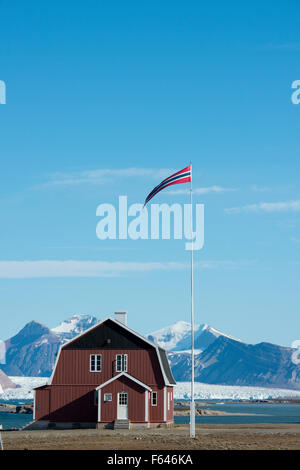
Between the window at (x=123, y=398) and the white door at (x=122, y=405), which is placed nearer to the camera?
the white door at (x=122, y=405)

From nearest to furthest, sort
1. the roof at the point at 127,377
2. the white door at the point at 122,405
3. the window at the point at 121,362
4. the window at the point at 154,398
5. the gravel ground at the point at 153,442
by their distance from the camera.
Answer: the gravel ground at the point at 153,442, the roof at the point at 127,377, the white door at the point at 122,405, the window at the point at 154,398, the window at the point at 121,362

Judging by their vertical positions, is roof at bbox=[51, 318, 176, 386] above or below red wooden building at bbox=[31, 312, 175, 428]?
above

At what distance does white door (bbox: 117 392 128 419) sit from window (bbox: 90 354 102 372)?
11.7ft

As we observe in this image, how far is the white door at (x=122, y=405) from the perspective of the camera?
6238 cm

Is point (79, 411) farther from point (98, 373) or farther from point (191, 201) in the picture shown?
point (191, 201)

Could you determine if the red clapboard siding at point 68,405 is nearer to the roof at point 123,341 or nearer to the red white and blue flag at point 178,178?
the roof at point 123,341

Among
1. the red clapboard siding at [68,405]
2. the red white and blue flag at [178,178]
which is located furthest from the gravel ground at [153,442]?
the red white and blue flag at [178,178]

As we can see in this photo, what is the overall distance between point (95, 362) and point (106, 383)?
3.09 meters

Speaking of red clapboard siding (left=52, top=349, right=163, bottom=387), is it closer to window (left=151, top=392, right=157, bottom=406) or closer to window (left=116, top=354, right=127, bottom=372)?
window (left=116, top=354, right=127, bottom=372)

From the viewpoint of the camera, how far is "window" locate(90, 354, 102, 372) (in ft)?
214

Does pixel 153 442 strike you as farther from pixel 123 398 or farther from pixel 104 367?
pixel 104 367

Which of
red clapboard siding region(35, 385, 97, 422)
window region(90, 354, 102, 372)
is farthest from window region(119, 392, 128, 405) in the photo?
window region(90, 354, 102, 372)
